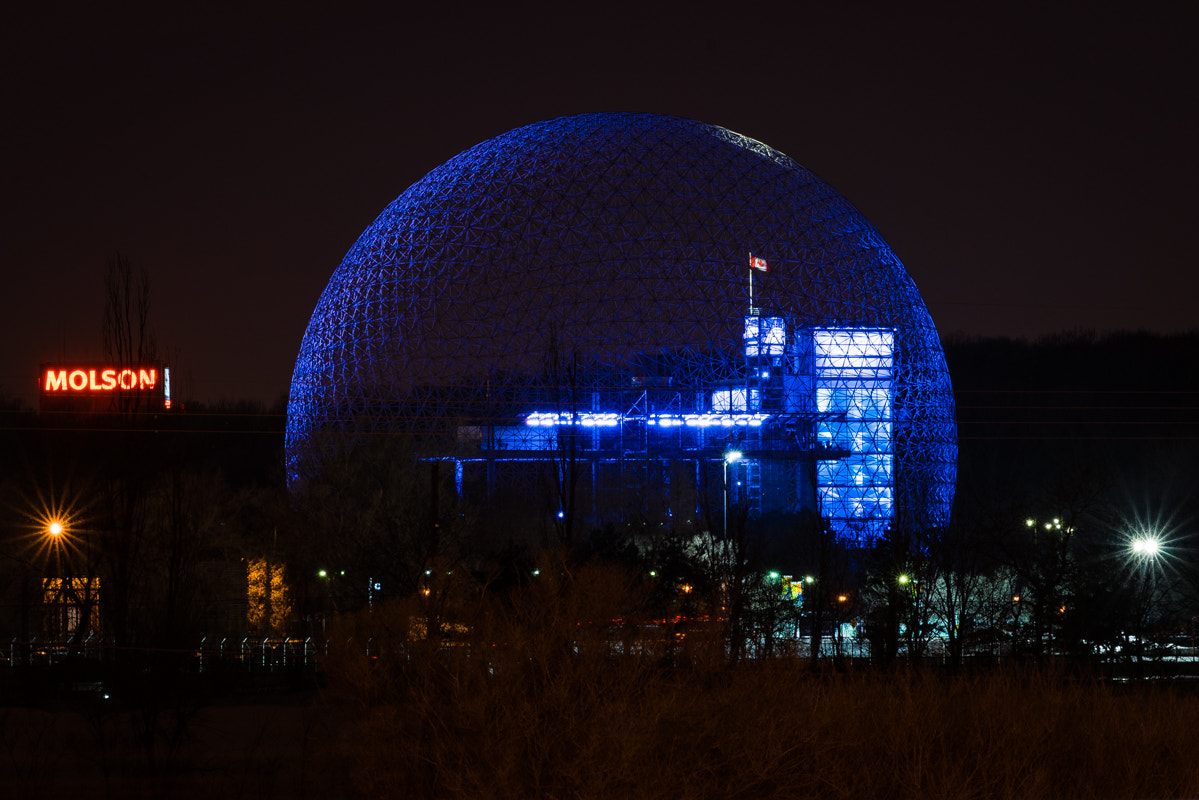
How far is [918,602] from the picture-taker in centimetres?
2722

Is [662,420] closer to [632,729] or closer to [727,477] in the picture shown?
[727,477]

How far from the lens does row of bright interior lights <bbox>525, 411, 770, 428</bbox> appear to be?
3594 centimetres

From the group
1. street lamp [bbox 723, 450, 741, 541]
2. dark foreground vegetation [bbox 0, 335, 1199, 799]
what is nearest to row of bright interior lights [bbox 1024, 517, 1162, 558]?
dark foreground vegetation [bbox 0, 335, 1199, 799]

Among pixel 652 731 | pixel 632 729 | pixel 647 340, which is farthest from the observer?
pixel 647 340

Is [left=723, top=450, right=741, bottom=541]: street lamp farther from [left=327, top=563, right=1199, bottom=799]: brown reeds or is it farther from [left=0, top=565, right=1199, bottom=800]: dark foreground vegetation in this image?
[left=327, top=563, right=1199, bottom=799]: brown reeds

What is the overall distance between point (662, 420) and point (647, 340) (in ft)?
7.76

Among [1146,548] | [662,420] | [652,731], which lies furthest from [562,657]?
[662,420]

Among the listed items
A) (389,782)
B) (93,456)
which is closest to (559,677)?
(389,782)

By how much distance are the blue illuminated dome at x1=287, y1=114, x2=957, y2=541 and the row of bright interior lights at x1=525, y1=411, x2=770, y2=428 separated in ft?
0.22

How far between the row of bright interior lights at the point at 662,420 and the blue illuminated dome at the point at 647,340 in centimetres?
7

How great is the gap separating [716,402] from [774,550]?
4.64m

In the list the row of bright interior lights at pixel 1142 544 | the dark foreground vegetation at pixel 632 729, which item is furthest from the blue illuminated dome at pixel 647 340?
the dark foreground vegetation at pixel 632 729

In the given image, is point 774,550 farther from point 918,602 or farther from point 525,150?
point 525,150

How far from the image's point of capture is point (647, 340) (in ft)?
118
